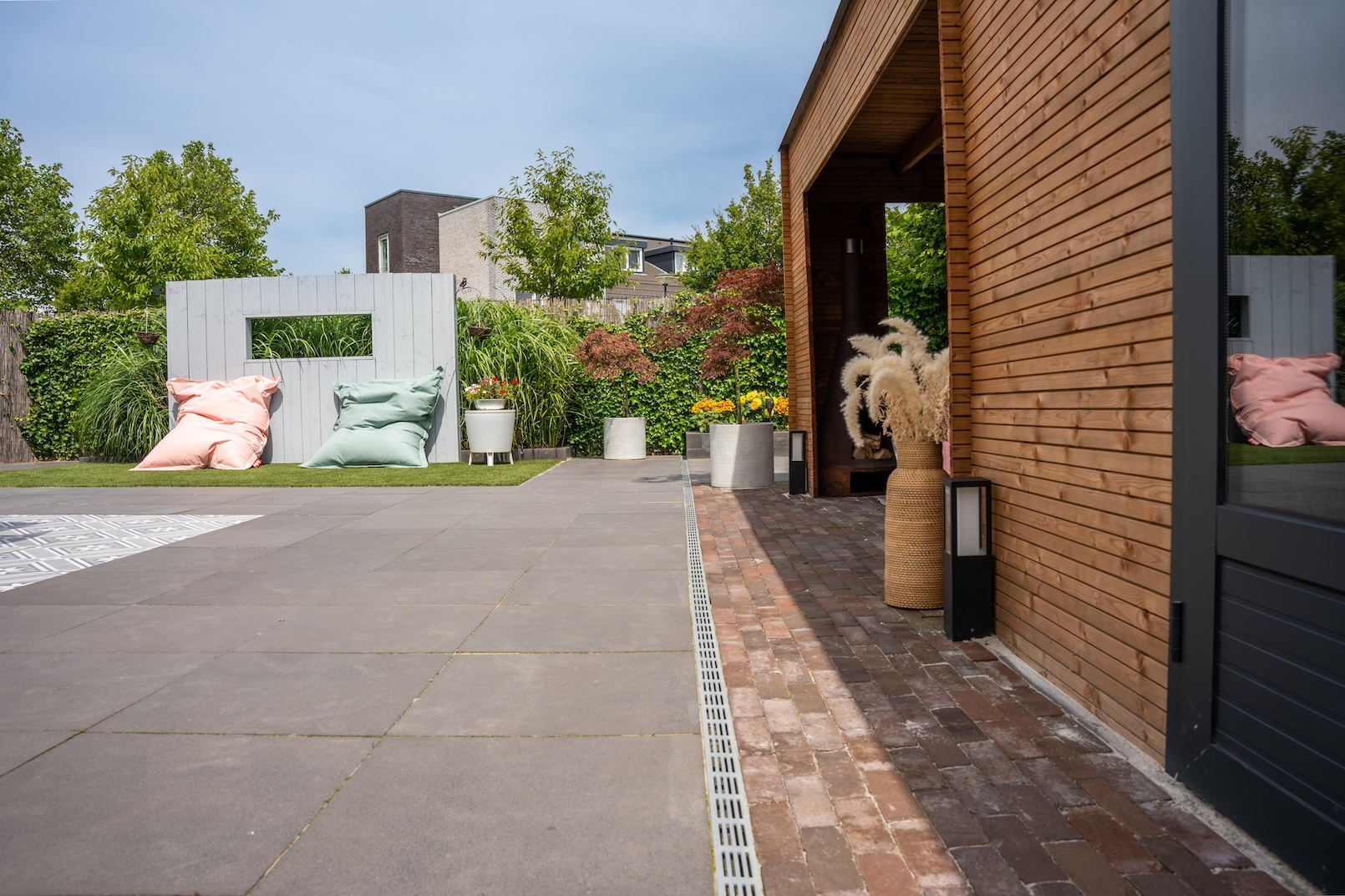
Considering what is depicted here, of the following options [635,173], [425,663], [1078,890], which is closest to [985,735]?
[1078,890]

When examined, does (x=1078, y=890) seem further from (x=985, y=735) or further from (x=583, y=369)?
(x=583, y=369)

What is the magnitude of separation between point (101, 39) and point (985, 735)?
9445mm

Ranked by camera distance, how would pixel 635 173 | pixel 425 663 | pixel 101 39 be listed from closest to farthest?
pixel 425 663 → pixel 101 39 → pixel 635 173

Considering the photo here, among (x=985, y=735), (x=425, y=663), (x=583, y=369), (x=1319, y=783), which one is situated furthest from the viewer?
(x=583, y=369)

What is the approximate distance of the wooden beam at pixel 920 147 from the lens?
5.75 m

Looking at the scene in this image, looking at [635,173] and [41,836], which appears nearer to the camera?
[41,836]

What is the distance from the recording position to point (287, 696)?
2.64 meters

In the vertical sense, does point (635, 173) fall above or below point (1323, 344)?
above

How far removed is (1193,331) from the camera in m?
1.81

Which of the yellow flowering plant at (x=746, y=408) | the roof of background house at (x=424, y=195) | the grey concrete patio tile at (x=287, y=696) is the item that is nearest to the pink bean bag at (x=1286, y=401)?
the grey concrete patio tile at (x=287, y=696)

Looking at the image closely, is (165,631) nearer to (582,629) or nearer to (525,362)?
(582,629)

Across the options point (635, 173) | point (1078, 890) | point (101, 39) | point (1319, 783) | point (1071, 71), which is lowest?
point (1078, 890)

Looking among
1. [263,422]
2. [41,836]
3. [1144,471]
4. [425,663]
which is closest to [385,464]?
[263,422]

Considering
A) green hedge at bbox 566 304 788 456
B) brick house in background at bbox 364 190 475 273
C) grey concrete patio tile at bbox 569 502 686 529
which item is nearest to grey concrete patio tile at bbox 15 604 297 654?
grey concrete patio tile at bbox 569 502 686 529
